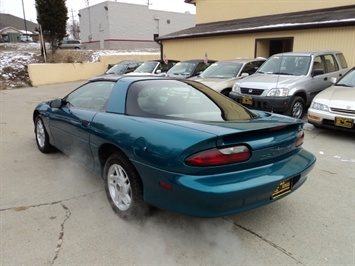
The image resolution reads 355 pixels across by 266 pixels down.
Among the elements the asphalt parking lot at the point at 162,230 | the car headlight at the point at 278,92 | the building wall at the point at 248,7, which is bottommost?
the asphalt parking lot at the point at 162,230

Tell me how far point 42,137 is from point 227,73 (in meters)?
5.98

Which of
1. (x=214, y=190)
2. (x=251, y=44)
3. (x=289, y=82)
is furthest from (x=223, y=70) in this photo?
(x=214, y=190)

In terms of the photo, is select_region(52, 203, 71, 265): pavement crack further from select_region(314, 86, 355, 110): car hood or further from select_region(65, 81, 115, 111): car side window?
select_region(314, 86, 355, 110): car hood

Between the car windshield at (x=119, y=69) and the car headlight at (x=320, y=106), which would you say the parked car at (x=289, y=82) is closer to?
the car headlight at (x=320, y=106)

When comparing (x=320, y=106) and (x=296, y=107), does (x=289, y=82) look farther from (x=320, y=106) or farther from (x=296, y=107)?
(x=320, y=106)

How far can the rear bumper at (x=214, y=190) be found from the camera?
2.15 meters

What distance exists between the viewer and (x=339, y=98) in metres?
5.61

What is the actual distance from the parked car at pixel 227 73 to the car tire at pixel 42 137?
190 inches

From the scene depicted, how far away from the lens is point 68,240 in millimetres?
2596

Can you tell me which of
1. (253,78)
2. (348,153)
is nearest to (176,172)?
(348,153)

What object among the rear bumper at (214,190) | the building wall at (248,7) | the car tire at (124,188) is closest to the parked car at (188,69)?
the building wall at (248,7)

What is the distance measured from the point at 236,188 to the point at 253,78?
5.91 m

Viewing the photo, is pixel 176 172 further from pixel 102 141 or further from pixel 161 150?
pixel 102 141

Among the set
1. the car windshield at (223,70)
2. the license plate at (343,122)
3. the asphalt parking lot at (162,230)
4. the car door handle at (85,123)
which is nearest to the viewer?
the asphalt parking lot at (162,230)
